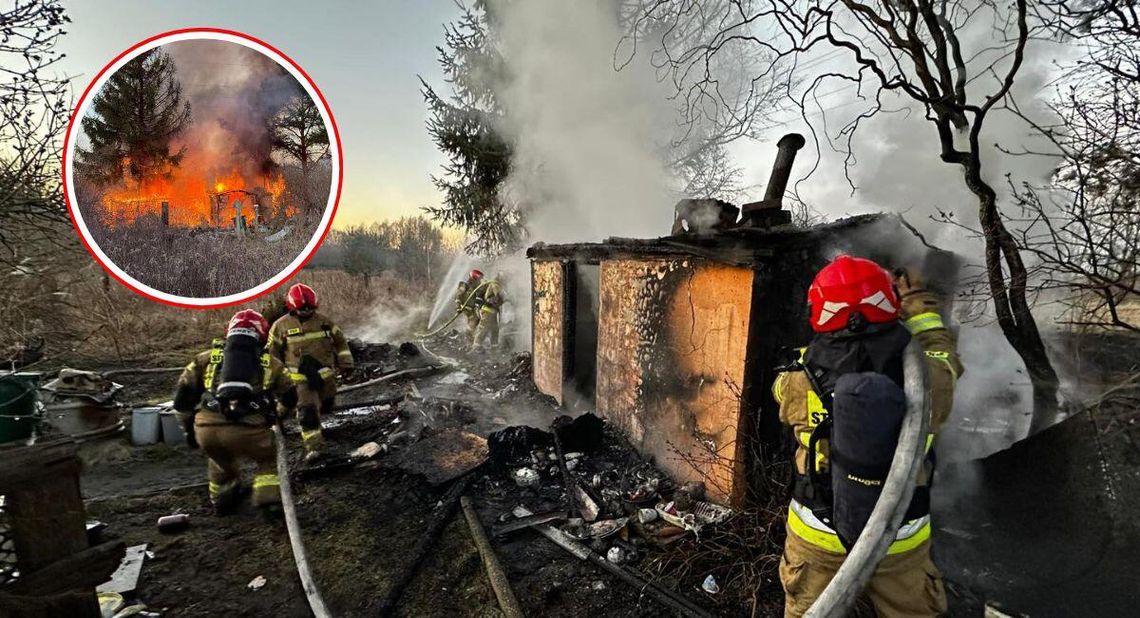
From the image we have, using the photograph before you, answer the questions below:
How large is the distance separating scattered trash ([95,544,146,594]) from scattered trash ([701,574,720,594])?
432 centimetres

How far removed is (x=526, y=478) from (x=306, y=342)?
3.57 m

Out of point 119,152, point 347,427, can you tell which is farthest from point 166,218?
point 347,427

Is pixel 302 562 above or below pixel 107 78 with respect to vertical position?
below

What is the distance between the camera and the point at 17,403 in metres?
5.87

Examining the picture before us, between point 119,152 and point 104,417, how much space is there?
642cm

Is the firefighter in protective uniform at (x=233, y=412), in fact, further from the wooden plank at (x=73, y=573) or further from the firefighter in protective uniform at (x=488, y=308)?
the firefighter in protective uniform at (x=488, y=308)

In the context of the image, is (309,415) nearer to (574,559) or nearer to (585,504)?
(585,504)

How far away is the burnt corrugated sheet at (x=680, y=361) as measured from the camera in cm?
436

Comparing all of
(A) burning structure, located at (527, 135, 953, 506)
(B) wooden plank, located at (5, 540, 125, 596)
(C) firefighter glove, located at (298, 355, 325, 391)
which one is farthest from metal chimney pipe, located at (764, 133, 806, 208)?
(C) firefighter glove, located at (298, 355, 325, 391)

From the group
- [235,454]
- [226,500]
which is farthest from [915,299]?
[226,500]

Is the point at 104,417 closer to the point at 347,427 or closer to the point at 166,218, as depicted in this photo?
the point at 347,427

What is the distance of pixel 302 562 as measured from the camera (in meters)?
3.60

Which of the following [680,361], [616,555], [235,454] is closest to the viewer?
[616,555]

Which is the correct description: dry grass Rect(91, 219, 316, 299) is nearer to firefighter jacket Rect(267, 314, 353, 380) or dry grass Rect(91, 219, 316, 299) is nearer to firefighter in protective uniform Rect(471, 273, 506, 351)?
firefighter jacket Rect(267, 314, 353, 380)
